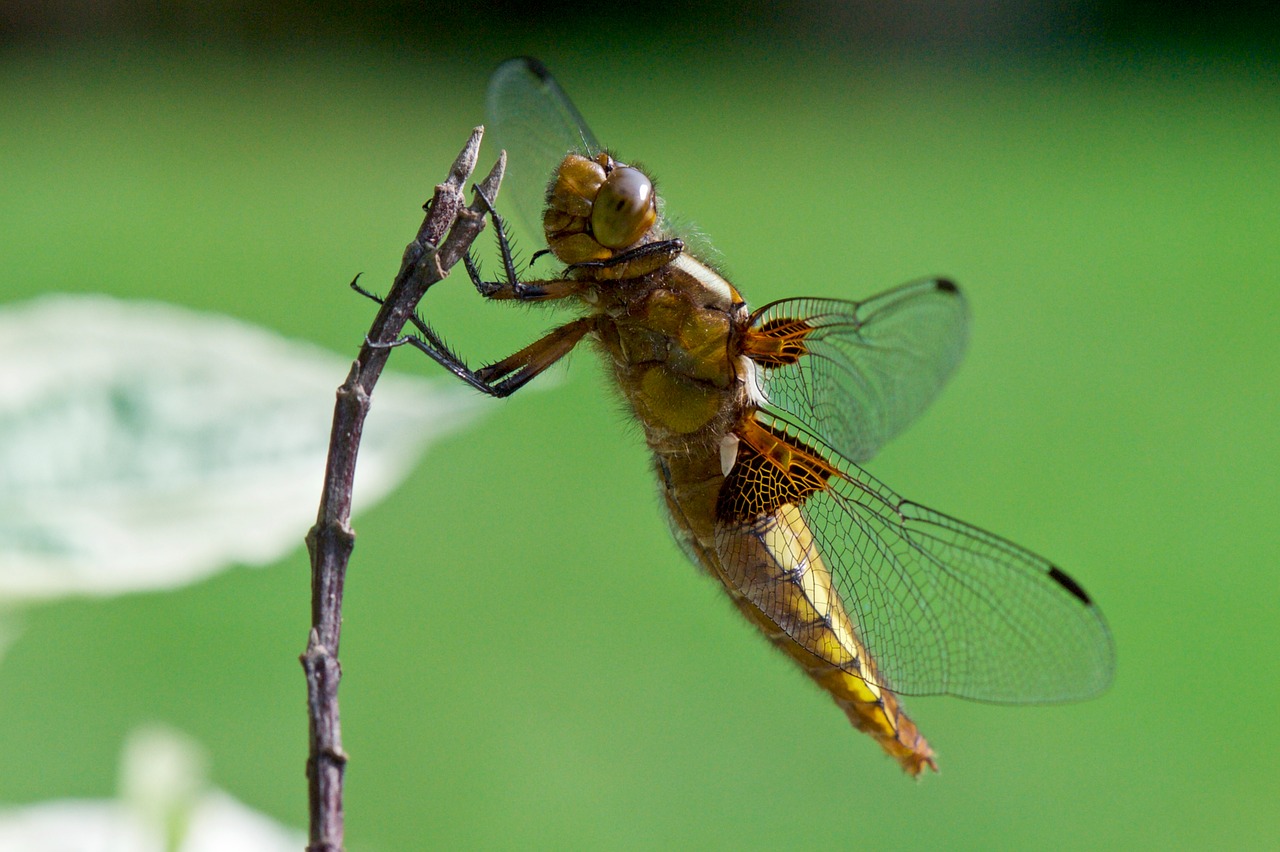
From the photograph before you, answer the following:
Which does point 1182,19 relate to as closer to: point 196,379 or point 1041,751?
point 1041,751

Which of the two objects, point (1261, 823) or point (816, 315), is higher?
point (816, 315)

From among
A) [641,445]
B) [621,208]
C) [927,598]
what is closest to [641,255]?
[621,208]

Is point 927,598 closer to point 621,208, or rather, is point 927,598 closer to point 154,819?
point 621,208

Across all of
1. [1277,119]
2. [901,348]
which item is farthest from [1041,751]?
[1277,119]

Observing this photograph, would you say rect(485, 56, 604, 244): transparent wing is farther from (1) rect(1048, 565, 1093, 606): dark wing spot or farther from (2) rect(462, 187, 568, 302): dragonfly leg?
(1) rect(1048, 565, 1093, 606): dark wing spot

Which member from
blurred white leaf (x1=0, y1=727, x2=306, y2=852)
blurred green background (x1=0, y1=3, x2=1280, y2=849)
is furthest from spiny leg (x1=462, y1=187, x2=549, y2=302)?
blurred white leaf (x1=0, y1=727, x2=306, y2=852)

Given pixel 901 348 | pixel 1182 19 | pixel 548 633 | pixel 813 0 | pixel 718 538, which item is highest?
pixel 813 0
